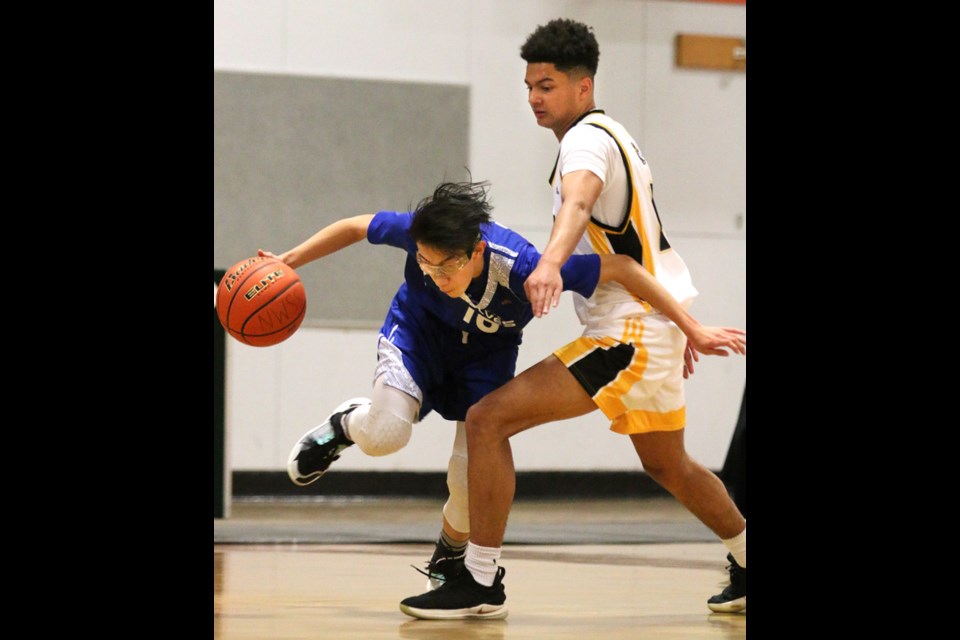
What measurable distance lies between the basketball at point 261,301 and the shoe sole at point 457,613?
88 cm

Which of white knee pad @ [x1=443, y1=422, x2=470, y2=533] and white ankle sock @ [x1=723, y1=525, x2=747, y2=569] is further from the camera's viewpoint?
white knee pad @ [x1=443, y1=422, x2=470, y2=533]

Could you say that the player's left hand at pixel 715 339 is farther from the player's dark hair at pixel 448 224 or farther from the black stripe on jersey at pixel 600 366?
the player's dark hair at pixel 448 224

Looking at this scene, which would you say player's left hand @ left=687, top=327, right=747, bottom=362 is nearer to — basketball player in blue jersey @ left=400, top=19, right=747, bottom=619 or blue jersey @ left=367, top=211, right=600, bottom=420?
basketball player in blue jersey @ left=400, top=19, right=747, bottom=619

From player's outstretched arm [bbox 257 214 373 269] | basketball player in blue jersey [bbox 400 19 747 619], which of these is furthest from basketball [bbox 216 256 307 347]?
basketball player in blue jersey [bbox 400 19 747 619]

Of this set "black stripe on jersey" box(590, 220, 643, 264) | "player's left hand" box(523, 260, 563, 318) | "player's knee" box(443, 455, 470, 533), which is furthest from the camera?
"player's knee" box(443, 455, 470, 533)

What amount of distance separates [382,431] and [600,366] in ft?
2.24

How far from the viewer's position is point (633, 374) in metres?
3.37

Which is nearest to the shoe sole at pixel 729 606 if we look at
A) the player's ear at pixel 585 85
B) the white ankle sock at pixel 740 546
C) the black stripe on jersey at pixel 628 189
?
the white ankle sock at pixel 740 546

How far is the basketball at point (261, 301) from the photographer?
3521mm

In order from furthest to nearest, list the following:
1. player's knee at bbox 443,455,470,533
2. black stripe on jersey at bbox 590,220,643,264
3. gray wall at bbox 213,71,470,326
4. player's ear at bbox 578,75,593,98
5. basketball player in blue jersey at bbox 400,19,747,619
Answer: gray wall at bbox 213,71,470,326 < player's knee at bbox 443,455,470,533 < player's ear at bbox 578,75,593,98 < black stripe on jersey at bbox 590,220,643,264 < basketball player in blue jersey at bbox 400,19,747,619

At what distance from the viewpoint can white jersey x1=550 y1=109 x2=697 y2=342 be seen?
3.39 m
